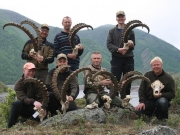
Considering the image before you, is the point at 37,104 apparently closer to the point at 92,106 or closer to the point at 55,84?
the point at 55,84

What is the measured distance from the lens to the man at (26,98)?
887 cm

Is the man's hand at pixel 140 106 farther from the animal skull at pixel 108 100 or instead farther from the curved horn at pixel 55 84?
the curved horn at pixel 55 84

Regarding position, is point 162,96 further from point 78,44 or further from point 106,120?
point 78,44

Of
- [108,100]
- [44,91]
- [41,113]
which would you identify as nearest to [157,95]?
[108,100]

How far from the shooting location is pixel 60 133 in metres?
7.52

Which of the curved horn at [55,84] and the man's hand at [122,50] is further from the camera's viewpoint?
the man's hand at [122,50]

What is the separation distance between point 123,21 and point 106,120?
3688mm

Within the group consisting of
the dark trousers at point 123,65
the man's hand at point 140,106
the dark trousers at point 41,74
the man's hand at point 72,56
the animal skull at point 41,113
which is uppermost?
the man's hand at point 72,56

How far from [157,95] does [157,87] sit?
0.24 meters

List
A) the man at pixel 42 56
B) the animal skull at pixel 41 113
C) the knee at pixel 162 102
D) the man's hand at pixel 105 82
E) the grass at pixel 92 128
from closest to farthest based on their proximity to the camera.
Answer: the grass at pixel 92 128
the animal skull at pixel 41 113
the knee at pixel 162 102
the man's hand at pixel 105 82
the man at pixel 42 56

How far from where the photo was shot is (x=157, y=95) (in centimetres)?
938

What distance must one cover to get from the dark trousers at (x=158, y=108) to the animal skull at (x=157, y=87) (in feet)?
0.69

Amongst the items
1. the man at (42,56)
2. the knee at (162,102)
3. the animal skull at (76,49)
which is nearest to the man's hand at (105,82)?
the animal skull at (76,49)

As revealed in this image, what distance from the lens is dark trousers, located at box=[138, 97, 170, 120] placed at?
30.5 feet
